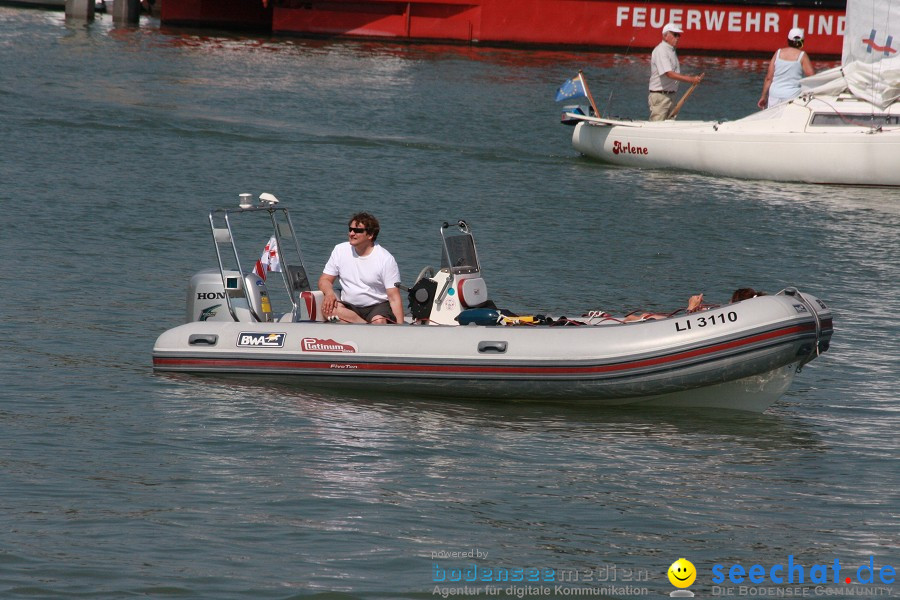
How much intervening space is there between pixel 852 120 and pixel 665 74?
268cm

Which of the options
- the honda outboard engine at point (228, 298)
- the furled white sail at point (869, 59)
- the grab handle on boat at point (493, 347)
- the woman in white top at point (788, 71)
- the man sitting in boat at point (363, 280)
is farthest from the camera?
the woman in white top at point (788, 71)

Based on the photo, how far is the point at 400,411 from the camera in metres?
8.91

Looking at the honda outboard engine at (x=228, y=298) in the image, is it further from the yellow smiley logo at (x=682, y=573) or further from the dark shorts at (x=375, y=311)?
the yellow smiley logo at (x=682, y=573)

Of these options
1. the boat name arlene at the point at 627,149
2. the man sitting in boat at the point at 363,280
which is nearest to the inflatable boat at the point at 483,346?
the man sitting in boat at the point at 363,280

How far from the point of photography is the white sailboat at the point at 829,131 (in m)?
18.0

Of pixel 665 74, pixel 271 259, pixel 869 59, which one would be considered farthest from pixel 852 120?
pixel 271 259

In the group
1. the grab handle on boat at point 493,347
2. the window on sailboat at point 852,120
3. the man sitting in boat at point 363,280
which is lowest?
the grab handle on boat at point 493,347

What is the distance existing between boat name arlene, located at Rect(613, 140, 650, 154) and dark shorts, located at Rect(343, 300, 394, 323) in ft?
36.2

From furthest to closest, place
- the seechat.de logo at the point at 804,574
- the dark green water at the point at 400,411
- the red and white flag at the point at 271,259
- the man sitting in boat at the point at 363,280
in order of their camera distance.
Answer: the red and white flag at the point at 271,259, the man sitting in boat at the point at 363,280, the dark green water at the point at 400,411, the seechat.de logo at the point at 804,574

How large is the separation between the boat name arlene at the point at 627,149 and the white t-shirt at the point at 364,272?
11049mm

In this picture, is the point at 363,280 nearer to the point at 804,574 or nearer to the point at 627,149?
the point at 804,574

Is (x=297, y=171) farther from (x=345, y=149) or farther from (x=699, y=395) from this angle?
(x=699, y=395)

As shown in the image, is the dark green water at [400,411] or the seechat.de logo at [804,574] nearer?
the seechat.de logo at [804,574]

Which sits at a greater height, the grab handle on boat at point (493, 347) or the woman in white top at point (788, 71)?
the woman in white top at point (788, 71)
